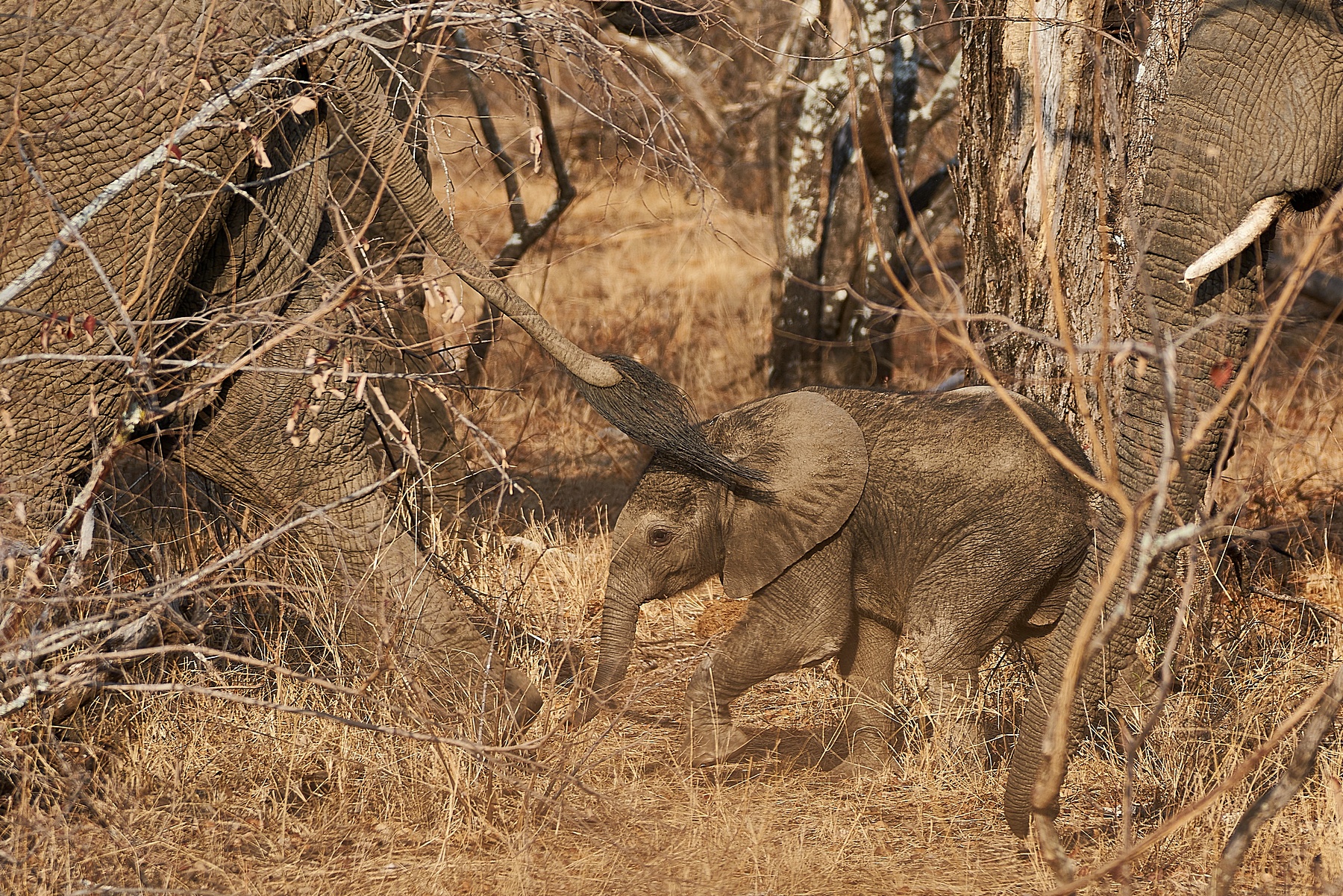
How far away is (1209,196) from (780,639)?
170 centimetres

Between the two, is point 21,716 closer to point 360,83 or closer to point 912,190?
point 360,83

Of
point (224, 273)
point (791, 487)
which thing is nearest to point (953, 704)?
point (791, 487)

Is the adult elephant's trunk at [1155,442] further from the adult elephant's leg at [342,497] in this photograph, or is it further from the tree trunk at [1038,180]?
the adult elephant's leg at [342,497]

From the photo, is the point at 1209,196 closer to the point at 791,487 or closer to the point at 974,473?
the point at 974,473

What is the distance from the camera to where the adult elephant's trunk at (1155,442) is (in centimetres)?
339

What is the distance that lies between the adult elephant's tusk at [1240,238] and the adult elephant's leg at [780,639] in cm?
139

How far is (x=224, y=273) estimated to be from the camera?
390 cm

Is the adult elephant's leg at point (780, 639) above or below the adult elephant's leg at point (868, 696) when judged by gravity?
above

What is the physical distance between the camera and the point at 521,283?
10523mm

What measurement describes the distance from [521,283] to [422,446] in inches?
197

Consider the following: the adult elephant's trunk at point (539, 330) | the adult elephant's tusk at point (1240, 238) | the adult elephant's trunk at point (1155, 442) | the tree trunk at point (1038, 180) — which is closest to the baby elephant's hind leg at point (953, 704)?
the adult elephant's trunk at point (1155, 442)

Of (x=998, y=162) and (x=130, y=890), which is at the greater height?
(x=998, y=162)

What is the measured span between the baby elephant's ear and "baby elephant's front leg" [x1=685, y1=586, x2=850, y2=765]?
0.32 feet

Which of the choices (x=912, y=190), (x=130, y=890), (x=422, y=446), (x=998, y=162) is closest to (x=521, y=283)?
(x=912, y=190)
